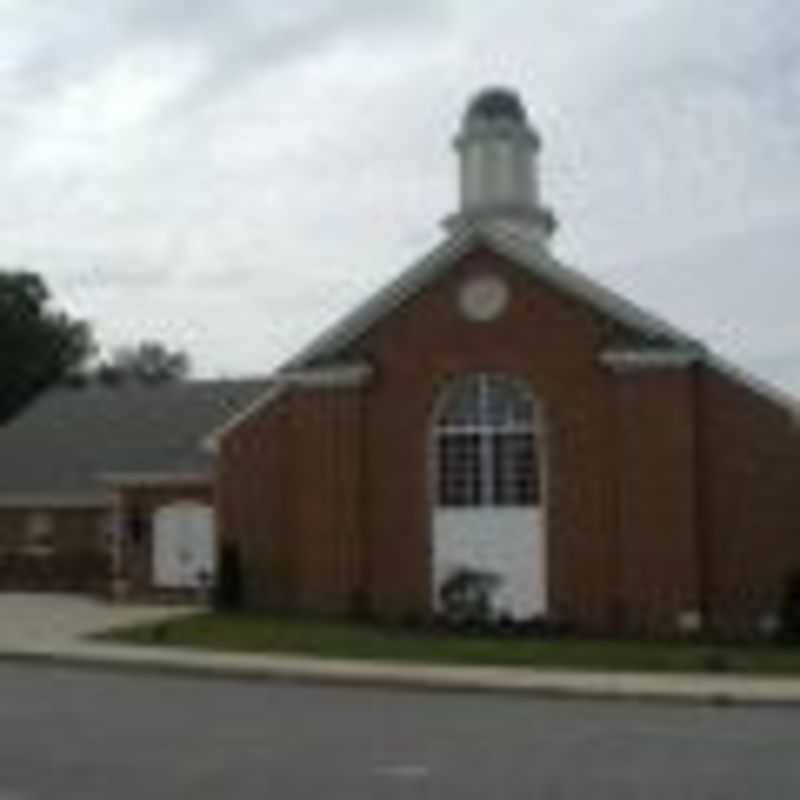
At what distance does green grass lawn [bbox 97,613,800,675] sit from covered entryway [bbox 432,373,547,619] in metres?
2.91

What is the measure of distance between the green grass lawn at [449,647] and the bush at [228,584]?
285 cm

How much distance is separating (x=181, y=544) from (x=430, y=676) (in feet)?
69.6

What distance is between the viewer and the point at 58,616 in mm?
42625

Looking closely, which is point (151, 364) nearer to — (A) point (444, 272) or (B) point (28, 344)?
(B) point (28, 344)

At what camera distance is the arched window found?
40688mm

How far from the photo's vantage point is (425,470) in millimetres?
41188

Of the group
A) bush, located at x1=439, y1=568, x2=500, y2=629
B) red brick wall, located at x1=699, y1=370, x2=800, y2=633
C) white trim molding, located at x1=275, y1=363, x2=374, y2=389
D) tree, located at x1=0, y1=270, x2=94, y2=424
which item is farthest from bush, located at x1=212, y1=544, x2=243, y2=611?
tree, located at x1=0, y1=270, x2=94, y2=424

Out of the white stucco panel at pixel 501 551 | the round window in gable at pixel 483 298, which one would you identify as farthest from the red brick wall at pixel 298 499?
the round window in gable at pixel 483 298

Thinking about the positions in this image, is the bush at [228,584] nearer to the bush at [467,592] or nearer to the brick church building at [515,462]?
the brick church building at [515,462]

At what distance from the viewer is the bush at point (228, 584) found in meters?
42.9

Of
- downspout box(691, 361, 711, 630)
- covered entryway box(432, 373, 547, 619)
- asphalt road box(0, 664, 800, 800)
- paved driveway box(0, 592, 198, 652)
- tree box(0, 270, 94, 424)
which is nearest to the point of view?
asphalt road box(0, 664, 800, 800)

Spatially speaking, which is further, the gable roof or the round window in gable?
the gable roof

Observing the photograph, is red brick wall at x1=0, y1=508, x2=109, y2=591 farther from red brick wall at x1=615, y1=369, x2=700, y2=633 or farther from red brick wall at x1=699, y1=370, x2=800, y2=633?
red brick wall at x1=699, y1=370, x2=800, y2=633

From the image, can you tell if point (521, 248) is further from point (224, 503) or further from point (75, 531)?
point (75, 531)
